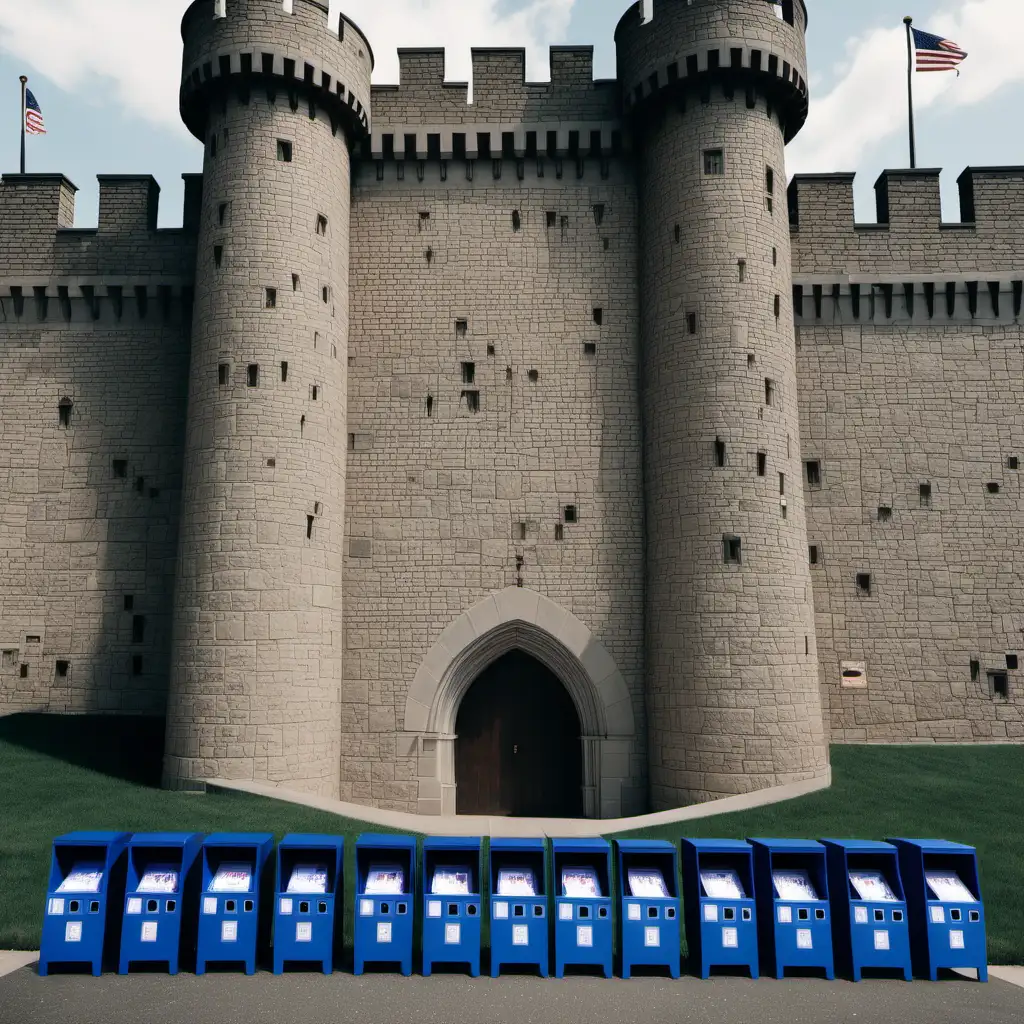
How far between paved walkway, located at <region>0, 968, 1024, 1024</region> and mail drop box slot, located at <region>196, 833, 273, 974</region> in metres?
0.22

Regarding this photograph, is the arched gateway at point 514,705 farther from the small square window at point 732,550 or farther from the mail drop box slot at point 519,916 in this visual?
the mail drop box slot at point 519,916

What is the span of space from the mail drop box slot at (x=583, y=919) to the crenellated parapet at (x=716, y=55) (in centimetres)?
1805

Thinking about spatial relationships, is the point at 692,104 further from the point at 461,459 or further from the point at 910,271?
the point at 461,459

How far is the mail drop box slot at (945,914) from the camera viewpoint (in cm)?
888

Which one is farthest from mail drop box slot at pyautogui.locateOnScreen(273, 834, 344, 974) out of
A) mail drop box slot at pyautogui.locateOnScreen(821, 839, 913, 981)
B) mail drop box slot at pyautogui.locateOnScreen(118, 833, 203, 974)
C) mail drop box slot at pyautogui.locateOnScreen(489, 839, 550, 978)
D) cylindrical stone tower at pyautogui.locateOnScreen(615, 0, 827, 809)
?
cylindrical stone tower at pyautogui.locateOnScreen(615, 0, 827, 809)

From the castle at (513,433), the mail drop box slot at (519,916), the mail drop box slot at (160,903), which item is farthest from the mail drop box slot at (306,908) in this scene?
the castle at (513,433)

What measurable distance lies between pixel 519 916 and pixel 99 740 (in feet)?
47.0

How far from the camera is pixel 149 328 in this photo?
22.7 metres

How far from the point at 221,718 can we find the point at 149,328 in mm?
10777

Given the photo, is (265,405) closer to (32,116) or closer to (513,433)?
(513,433)

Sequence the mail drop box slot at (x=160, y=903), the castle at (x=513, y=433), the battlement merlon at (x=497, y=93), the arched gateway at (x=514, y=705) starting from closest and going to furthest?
the mail drop box slot at (x=160, y=903) → the castle at (x=513, y=433) → the arched gateway at (x=514, y=705) → the battlement merlon at (x=497, y=93)

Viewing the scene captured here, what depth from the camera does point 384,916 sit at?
8.92 metres

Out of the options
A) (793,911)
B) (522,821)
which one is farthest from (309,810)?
(793,911)

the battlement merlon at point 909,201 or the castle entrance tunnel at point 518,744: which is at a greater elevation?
the battlement merlon at point 909,201
